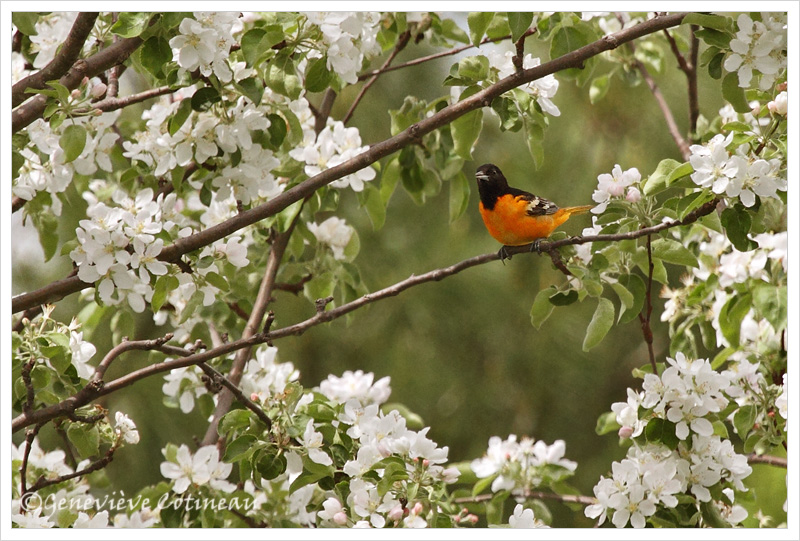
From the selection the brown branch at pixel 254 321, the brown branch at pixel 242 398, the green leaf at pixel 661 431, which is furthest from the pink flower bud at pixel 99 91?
the green leaf at pixel 661 431

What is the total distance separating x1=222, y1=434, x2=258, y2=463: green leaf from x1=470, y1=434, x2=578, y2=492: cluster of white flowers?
0.84 metres

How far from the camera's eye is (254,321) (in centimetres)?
235

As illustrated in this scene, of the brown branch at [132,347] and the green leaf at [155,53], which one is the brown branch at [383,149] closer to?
the brown branch at [132,347]

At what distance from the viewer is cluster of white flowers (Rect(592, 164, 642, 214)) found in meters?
1.75

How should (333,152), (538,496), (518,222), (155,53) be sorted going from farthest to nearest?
(518,222) → (538,496) → (333,152) → (155,53)

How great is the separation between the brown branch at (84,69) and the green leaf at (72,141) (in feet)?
0.23

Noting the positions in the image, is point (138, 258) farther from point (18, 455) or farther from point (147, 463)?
point (147, 463)

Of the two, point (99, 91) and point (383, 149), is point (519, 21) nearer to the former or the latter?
point (383, 149)

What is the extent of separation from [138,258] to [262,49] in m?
0.50

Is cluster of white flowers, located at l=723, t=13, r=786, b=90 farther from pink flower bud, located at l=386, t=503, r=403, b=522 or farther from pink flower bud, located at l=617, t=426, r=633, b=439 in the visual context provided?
pink flower bud, located at l=386, t=503, r=403, b=522

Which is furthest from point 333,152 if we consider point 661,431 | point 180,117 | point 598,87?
point 661,431

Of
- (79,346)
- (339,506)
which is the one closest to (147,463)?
(79,346)

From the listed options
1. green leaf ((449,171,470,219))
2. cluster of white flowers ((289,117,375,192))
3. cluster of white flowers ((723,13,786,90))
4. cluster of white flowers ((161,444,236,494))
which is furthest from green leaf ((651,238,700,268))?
cluster of white flowers ((161,444,236,494))

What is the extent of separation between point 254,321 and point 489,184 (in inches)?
42.7
